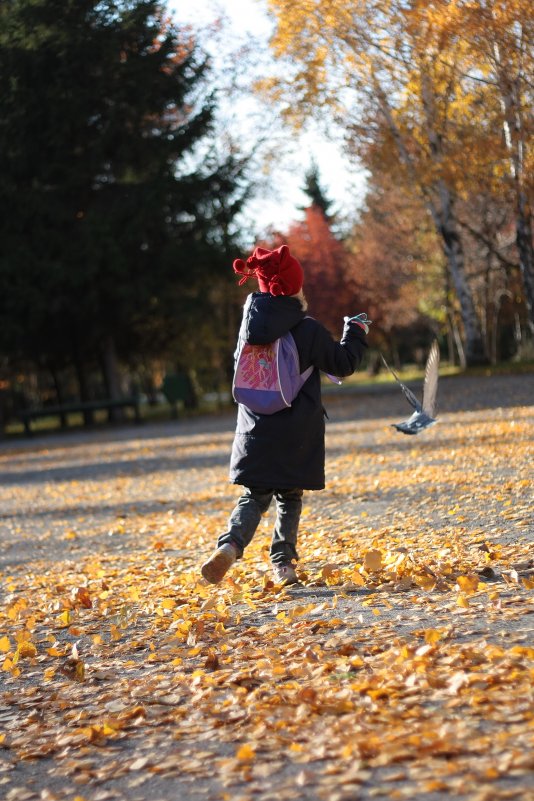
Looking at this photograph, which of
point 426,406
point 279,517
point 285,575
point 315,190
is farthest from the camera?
point 315,190

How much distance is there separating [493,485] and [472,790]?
671cm

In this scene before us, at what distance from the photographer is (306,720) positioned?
4020 millimetres

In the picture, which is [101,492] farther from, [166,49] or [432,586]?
[166,49]

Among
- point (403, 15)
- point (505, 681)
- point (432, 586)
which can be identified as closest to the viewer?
point (505, 681)

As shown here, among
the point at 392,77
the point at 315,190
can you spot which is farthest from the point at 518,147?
the point at 315,190

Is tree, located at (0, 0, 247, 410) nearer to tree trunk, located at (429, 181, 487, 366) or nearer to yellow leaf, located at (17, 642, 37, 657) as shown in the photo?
tree trunk, located at (429, 181, 487, 366)

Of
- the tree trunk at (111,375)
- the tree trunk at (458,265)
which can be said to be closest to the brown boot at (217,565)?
the tree trunk at (458,265)

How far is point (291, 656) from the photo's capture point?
16.0 feet

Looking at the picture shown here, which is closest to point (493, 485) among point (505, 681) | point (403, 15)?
point (505, 681)

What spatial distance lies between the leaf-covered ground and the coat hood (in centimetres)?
146

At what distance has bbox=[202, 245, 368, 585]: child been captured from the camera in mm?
6266

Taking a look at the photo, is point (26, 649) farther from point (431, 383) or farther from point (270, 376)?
point (431, 383)

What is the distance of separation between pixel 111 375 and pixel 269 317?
A: 1166 inches

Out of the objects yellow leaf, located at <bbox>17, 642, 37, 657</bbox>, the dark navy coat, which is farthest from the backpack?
yellow leaf, located at <bbox>17, 642, 37, 657</bbox>
